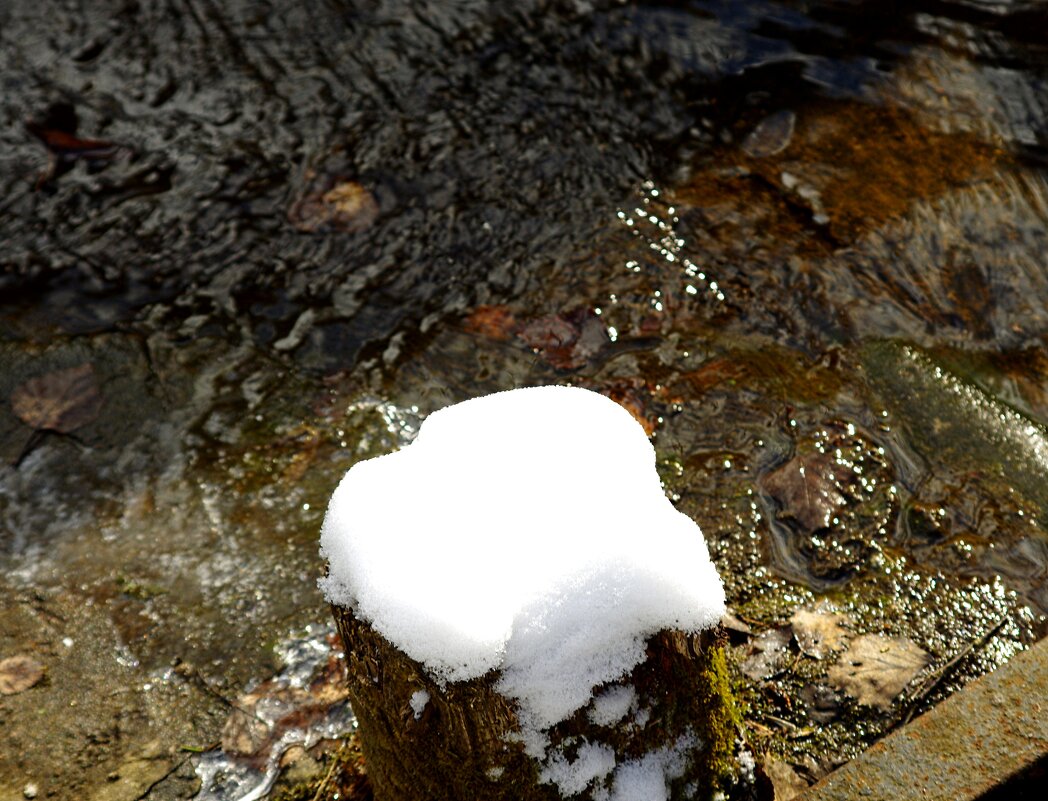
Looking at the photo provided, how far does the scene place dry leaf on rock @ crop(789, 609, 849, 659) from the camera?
2424 mm

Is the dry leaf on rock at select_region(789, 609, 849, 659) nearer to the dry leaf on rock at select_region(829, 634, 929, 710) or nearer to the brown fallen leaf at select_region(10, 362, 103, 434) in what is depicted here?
the dry leaf on rock at select_region(829, 634, 929, 710)

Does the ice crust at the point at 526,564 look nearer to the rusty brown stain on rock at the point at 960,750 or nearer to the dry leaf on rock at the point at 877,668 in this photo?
the rusty brown stain on rock at the point at 960,750

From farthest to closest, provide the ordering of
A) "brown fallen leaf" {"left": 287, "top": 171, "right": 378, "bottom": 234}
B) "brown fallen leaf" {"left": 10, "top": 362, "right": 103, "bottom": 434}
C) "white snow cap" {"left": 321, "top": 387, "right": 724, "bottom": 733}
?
"brown fallen leaf" {"left": 287, "top": 171, "right": 378, "bottom": 234} < "brown fallen leaf" {"left": 10, "top": 362, "right": 103, "bottom": 434} < "white snow cap" {"left": 321, "top": 387, "right": 724, "bottom": 733}

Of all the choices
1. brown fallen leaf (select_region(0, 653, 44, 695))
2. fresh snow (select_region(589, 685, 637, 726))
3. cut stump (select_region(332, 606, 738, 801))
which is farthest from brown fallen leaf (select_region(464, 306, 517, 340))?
fresh snow (select_region(589, 685, 637, 726))

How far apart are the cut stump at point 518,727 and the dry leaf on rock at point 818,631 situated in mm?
758

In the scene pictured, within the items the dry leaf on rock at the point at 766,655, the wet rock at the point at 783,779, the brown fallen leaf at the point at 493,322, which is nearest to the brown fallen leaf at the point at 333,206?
the brown fallen leaf at the point at 493,322

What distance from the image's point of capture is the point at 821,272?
3.63 meters

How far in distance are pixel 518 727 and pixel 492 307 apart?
2221mm

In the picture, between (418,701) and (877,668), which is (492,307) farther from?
(418,701)

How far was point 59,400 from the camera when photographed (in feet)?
10.9

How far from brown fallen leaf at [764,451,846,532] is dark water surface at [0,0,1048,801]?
1 centimetres

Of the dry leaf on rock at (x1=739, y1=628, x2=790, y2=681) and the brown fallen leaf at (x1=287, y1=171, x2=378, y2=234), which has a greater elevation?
the dry leaf on rock at (x1=739, y1=628, x2=790, y2=681)

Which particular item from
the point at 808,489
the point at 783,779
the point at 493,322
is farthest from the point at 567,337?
the point at 783,779

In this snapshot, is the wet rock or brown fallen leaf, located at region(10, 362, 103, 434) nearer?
the wet rock
